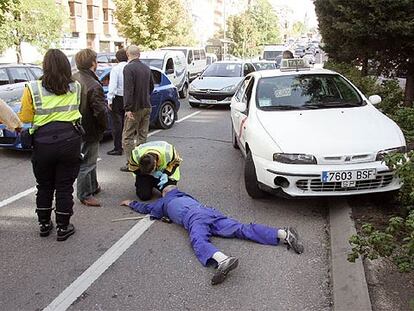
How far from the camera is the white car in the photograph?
15.1ft

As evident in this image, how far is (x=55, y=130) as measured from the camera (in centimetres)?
407

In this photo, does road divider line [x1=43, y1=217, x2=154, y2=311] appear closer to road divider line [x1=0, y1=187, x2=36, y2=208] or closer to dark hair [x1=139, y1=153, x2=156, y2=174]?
dark hair [x1=139, y1=153, x2=156, y2=174]

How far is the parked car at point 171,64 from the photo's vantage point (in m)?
15.1

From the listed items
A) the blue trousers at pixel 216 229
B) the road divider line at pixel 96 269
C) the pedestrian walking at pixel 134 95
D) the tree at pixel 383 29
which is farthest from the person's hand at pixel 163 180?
the tree at pixel 383 29

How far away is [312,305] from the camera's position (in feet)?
10.5

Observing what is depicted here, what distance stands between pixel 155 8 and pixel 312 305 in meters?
30.4

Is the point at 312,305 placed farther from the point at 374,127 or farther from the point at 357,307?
the point at 374,127

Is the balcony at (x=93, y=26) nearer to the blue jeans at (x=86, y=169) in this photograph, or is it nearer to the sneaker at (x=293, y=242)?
the blue jeans at (x=86, y=169)

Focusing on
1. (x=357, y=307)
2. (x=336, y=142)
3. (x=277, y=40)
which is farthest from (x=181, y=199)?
(x=277, y=40)

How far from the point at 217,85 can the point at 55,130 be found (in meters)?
10.3

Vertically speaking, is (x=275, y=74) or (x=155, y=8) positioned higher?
(x=155, y=8)

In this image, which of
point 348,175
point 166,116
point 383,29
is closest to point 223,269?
point 348,175

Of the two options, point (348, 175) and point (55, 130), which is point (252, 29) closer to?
point (348, 175)

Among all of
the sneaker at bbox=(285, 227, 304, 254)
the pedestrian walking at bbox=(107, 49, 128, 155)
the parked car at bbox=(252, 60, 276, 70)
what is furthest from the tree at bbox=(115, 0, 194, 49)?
the sneaker at bbox=(285, 227, 304, 254)
